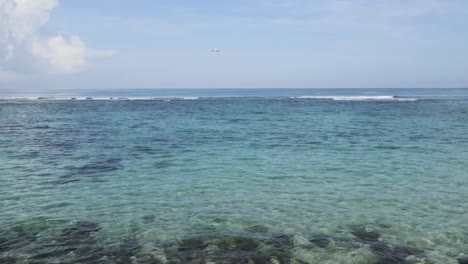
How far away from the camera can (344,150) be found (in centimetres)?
2731

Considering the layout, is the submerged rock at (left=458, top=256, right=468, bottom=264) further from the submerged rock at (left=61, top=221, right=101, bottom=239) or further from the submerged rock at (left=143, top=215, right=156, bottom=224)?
the submerged rock at (left=61, top=221, right=101, bottom=239)

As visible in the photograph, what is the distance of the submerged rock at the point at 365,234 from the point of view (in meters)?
11.9

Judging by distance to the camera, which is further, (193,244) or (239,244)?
(193,244)

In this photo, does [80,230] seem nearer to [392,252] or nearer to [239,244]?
[239,244]

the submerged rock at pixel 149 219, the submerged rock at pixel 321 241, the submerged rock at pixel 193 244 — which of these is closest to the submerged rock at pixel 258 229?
the submerged rock at pixel 321 241

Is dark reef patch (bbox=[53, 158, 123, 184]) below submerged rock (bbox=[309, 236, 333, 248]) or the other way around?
the other way around

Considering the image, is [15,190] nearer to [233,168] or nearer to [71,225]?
[71,225]

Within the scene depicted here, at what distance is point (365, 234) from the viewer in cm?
1225

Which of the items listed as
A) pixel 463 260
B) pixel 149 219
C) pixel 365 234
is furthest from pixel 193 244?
pixel 463 260

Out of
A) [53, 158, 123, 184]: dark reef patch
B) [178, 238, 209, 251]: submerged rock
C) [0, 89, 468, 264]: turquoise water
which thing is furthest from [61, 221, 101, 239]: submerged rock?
[53, 158, 123, 184]: dark reef patch

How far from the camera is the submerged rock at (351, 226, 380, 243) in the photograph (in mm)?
11859

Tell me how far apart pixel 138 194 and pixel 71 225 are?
151 inches

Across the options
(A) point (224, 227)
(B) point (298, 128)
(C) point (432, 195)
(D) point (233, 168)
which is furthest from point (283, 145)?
(A) point (224, 227)

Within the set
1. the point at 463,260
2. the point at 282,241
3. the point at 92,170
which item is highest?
the point at 92,170
